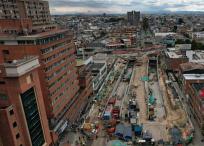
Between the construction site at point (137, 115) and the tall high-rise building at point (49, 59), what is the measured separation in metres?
6.50

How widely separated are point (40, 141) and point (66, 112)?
38.4ft

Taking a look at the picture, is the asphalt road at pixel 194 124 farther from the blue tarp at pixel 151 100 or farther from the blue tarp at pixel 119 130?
the blue tarp at pixel 119 130

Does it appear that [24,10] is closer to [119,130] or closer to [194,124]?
[119,130]

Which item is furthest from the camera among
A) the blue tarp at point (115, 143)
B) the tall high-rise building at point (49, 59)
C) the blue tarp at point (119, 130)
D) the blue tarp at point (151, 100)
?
the blue tarp at point (151, 100)

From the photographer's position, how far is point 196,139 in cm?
4075

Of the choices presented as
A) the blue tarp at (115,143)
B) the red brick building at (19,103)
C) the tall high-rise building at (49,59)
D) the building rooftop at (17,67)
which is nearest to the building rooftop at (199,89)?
the blue tarp at (115,143)

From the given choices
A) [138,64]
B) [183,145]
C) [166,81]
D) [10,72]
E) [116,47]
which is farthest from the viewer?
[116,47]

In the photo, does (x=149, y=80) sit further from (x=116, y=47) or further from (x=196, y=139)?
(x=116, y=47)

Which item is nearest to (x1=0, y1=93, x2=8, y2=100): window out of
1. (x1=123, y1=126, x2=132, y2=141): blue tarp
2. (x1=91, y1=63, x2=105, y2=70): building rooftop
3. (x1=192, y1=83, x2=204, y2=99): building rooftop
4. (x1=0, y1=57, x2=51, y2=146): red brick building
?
(x1=0, y1=57, x2=51, y2=146): red brick building

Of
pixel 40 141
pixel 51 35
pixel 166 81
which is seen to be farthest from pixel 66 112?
pixel 166 81

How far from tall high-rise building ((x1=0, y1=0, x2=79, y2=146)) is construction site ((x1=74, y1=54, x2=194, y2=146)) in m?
6.50

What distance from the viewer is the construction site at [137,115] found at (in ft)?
137

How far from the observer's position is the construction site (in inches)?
1645

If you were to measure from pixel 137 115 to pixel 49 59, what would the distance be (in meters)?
24.7
